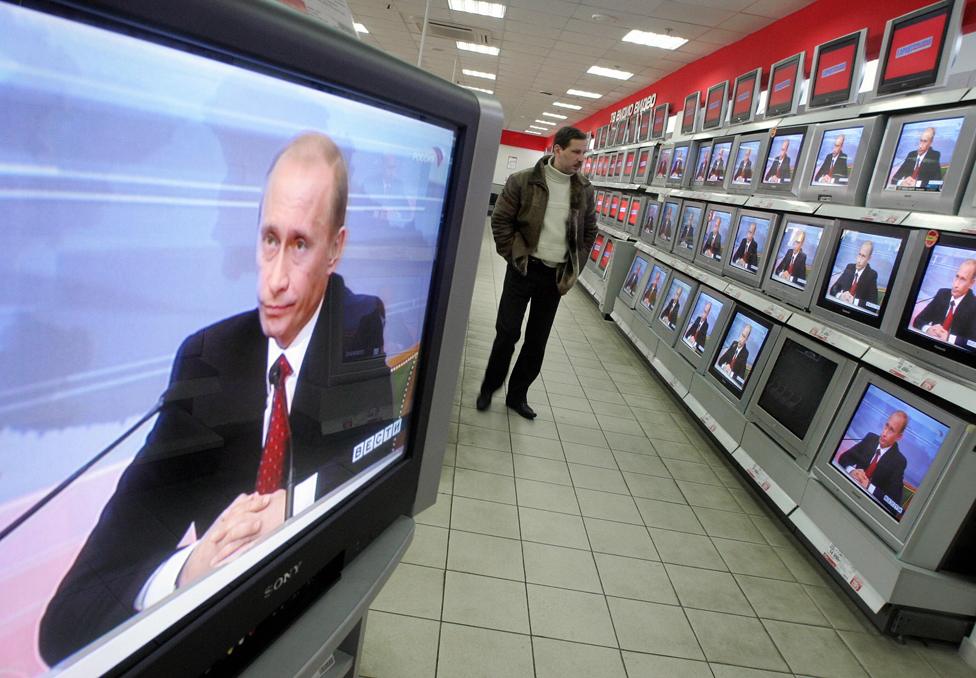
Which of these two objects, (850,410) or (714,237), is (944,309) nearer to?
(850,410)

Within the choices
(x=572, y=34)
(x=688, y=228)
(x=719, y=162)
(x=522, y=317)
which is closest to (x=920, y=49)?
(x=719, y=162)

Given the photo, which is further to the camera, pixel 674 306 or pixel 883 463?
pixel 674 306

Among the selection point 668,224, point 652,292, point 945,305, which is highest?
point 668,224

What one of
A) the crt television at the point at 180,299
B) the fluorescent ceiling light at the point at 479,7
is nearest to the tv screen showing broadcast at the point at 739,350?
the crt television at the point at 180,299

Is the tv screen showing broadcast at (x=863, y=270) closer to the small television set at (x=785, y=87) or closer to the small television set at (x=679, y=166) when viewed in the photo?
the small television set at (x=785, y=87)

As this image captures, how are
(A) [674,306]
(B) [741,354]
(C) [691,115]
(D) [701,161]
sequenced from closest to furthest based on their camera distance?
(B) [741,354] → (A) [674,306] → (D) [701,161] → (C) [691,115]

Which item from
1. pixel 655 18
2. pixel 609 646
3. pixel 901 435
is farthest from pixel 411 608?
pixel 655 18

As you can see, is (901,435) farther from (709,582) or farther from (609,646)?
(609,646)

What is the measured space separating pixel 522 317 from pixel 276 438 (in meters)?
2.87

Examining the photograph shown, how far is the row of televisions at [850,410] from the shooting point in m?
2.21

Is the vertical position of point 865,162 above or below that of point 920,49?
below

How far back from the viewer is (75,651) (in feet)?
1.73

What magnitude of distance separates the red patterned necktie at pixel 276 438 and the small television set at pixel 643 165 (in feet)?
21.8

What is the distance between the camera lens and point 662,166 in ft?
20.4
